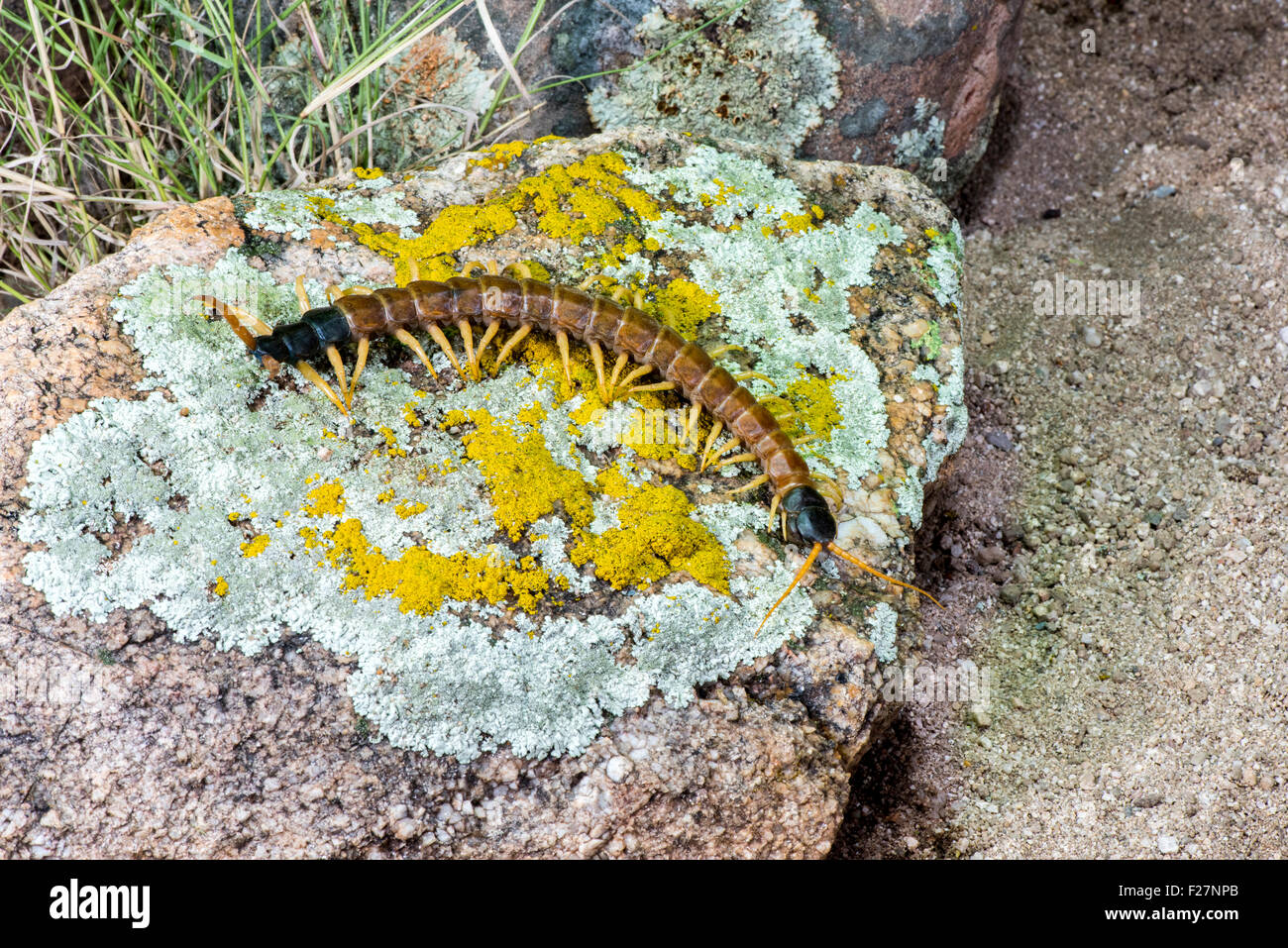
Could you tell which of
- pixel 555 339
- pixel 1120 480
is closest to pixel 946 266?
pixel 1120 480

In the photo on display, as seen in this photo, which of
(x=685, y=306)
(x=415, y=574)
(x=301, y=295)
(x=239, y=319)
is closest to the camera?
(x=415, y=574)

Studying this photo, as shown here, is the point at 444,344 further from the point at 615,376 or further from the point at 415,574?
the point at 415,574

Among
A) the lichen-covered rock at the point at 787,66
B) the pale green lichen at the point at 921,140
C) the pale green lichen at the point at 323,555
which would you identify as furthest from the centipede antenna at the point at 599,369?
the pale green lichen at the point at 921,140

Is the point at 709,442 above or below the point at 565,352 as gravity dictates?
below

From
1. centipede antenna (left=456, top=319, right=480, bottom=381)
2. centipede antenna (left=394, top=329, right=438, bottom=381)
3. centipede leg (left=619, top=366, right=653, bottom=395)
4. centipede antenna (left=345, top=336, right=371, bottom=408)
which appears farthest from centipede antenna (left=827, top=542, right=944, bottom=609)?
centipede antenna (left=345, top=336, right=371, bottom=408)

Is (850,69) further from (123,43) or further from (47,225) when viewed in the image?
(47,225)

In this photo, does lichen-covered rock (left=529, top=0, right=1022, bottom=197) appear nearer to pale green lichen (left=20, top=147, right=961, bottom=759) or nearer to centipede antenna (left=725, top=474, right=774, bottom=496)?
pale green lichen (left=20, top=147, right=961, bottom=759)
